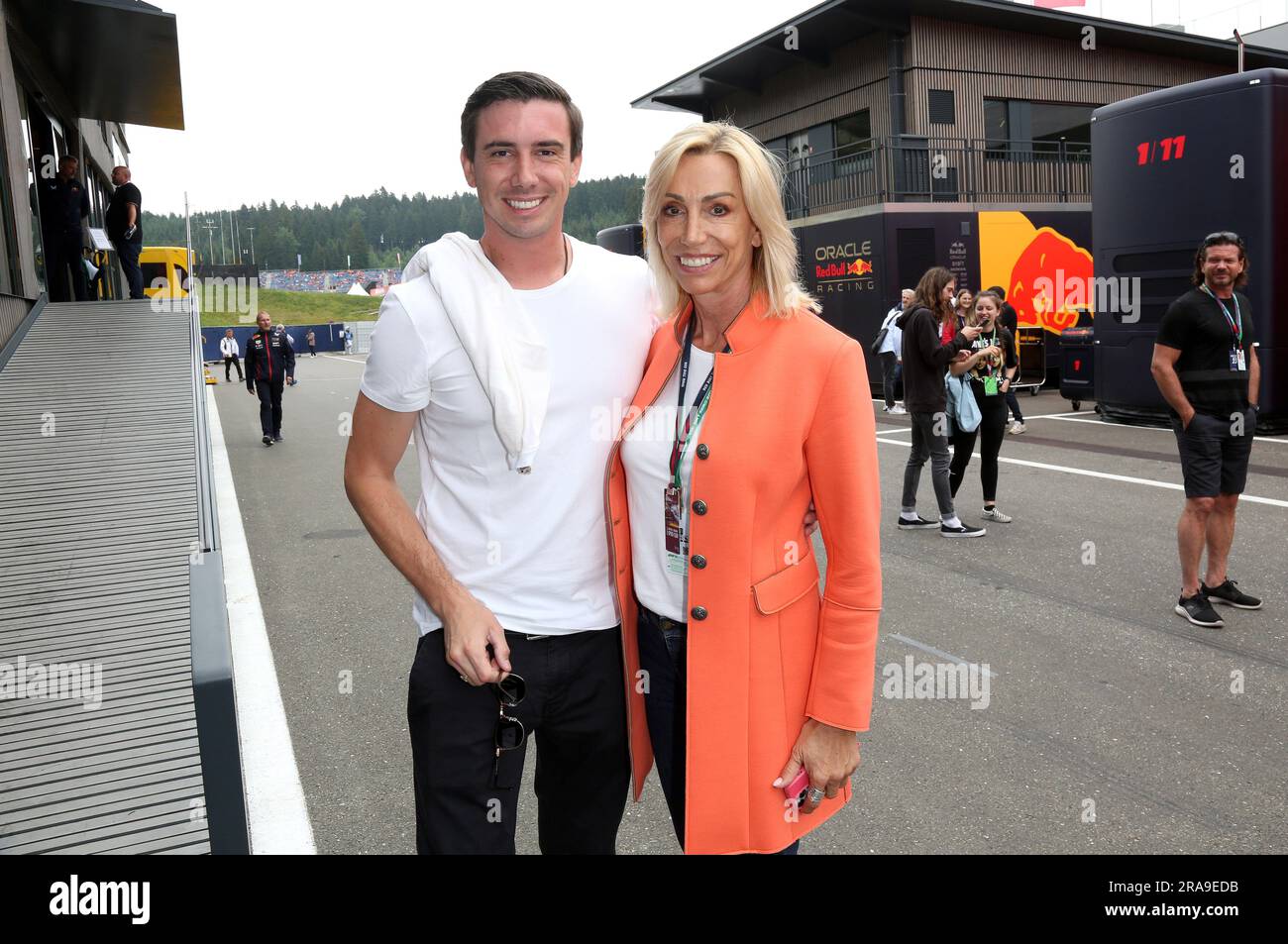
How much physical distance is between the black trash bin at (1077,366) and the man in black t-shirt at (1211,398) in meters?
10.9

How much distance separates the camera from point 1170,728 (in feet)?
14.4

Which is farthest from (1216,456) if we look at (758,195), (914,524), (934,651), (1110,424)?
(1110,424)

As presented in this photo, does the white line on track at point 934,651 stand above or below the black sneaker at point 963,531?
below

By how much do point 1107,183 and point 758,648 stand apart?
47.1ft

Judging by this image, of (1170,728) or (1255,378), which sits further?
(1255,378)

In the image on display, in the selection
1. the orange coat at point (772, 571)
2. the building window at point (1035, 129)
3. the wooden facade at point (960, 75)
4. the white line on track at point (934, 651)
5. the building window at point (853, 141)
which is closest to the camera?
the orange coat at point (772, 571)

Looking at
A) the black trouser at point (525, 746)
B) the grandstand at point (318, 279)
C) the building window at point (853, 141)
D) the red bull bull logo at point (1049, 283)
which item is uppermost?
the grandstand at point (318, 279)

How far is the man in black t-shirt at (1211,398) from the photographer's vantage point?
19.1ft

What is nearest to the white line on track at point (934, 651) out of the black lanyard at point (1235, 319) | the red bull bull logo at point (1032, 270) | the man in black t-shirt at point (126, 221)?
the black lanyard at point (1235, 319)

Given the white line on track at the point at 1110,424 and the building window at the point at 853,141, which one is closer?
the white line on track at the point at 1110,424

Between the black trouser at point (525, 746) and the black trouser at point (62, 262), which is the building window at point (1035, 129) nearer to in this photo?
the black trouser at point (62, 262)

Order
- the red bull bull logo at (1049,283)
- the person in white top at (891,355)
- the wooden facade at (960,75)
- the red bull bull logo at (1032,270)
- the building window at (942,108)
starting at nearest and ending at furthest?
the person in white top at (891,355)
the red bull bull logo at (1032,270)
the red bull bull logo at (1049,283)
the wooden facade at (960,75)
the building window at (942,108)
